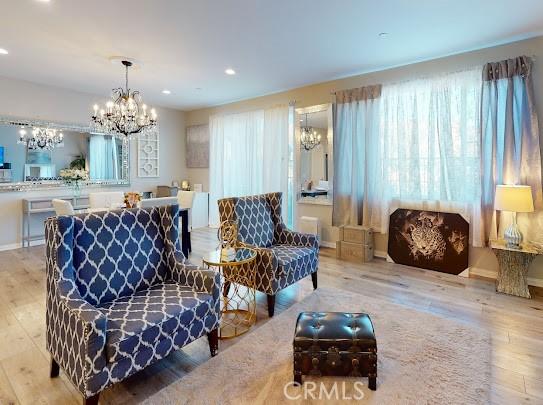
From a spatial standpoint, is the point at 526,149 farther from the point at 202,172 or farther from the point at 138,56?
the point at 202,172

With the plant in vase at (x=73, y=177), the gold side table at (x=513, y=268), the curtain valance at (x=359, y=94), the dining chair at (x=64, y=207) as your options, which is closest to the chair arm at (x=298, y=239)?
the gold side table at (x=513, y=268)

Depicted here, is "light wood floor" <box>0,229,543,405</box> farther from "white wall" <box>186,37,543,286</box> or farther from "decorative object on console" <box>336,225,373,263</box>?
"white wall" <box>186,37,543,286</box>

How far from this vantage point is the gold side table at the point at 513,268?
126 inches

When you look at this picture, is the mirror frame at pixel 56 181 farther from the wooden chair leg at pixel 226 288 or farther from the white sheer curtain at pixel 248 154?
the wooden chair leg at pixel 226 288

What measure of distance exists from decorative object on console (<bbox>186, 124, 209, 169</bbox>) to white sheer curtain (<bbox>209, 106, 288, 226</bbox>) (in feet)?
0.87

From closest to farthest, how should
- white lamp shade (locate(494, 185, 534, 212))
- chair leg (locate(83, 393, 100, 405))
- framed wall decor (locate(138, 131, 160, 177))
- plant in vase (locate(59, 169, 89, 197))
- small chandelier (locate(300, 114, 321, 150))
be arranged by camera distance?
chair leg (locate(83, 393, 100, 405)) < white lamp shade (locate(494, 185, 534, 212)) < small chandelier (locate(300, 114, 321, 150)) < plant in vase (locate(59, 169, 89, 197)) < framed wall decor (locate(138, 131, 160, 177))

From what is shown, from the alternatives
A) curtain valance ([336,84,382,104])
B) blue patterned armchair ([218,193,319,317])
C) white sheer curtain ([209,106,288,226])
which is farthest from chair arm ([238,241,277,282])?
curtain valance ([336,84,382,104])

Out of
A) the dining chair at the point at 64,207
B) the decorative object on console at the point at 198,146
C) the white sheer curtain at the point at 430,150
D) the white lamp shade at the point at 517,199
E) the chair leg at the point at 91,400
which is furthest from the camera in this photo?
the decorative object on console at the point at 198,146

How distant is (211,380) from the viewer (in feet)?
6.37

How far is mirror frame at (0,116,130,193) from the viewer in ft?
16.3

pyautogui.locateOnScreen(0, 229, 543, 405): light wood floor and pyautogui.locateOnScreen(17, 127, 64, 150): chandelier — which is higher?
pyautogui.locateOnScreen(17, 127, 64, 150): chandelier

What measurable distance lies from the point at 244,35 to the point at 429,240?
11.2 ft

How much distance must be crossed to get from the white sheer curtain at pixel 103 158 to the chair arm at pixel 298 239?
434cm

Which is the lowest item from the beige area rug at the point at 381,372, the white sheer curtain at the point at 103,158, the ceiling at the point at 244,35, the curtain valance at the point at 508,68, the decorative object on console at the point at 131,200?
the beige area rug at the point at 381,372
